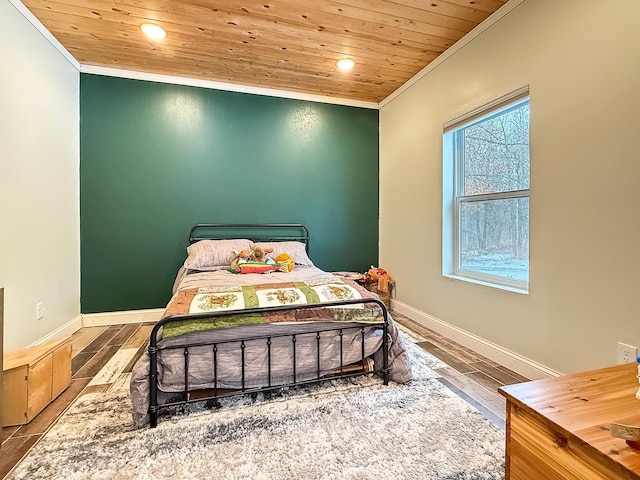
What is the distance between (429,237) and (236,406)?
7.62ft

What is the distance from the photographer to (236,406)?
1.84 meters

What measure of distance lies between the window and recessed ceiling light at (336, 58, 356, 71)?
A: 44.0 inches

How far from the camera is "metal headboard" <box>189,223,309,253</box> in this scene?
11.8 ft

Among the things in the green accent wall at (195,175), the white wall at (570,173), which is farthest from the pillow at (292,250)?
the white wall at (570,173)

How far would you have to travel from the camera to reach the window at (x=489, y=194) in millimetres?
2359

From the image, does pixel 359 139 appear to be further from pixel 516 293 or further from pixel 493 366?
pixel 493 366

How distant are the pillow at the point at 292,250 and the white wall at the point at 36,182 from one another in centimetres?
183

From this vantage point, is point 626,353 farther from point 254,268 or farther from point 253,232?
point 253,232

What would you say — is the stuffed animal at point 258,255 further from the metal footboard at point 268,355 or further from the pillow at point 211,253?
the metal footboard at point 268,355

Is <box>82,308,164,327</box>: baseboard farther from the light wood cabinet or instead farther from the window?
the window

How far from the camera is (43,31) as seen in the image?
2602mm

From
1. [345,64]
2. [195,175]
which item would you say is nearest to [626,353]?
[345,64]

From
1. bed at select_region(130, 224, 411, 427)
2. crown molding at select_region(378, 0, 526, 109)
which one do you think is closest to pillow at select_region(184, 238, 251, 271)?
bed at select_region(130, 224, 411, 427)

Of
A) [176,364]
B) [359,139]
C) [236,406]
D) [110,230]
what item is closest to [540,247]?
[236,406]
